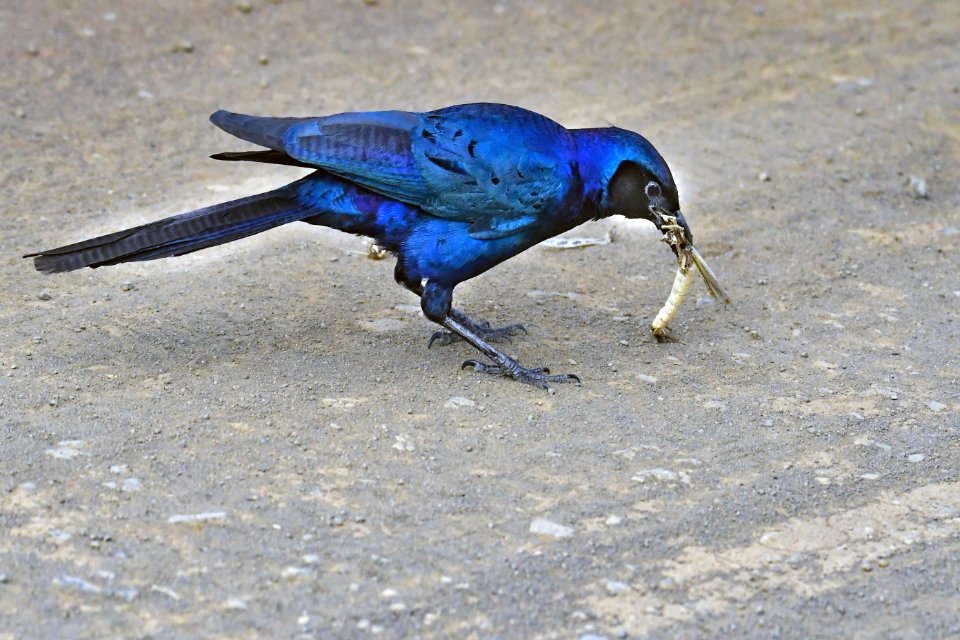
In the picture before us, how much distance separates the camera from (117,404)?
4586mm

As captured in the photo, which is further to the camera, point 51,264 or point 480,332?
point 480,332

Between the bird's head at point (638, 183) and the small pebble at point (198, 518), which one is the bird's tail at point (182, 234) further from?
the small pebble at point (198, 518)

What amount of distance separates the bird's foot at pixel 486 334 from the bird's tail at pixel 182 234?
861mm

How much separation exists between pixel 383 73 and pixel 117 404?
4435 millimetres

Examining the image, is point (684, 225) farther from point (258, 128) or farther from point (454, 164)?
point (258, 128)

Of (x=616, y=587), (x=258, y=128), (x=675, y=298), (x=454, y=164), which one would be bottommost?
(x=616, y=587)

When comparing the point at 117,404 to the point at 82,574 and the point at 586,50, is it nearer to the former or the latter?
the point at 82,574

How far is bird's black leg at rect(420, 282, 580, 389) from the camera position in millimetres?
5094

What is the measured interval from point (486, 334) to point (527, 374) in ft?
1.75

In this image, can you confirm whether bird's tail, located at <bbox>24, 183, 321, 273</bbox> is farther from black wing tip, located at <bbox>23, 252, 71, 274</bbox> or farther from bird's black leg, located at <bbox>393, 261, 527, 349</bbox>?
bird's black leg, located at <bbox>393, 261, 527, 349</bbox>

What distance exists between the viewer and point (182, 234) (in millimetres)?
4895

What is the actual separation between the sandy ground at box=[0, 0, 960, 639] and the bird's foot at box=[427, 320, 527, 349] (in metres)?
0.10

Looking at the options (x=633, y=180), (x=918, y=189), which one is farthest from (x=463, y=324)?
(x=918, y=189)

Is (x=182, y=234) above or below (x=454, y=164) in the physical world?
below
